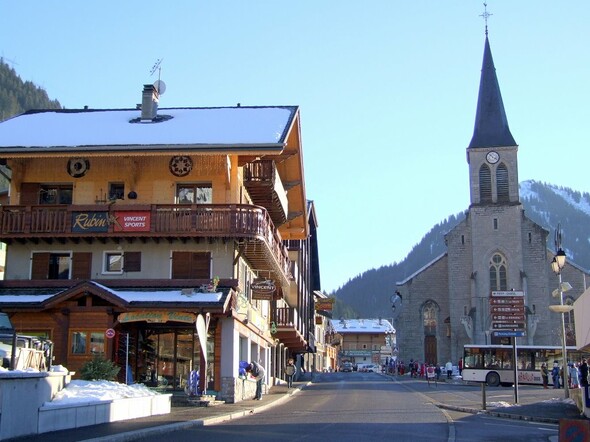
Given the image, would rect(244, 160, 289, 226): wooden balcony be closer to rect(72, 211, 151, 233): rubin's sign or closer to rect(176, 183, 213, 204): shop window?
rect(176, 183, 213, 204): shop window

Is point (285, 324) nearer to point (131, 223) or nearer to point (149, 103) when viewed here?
point (149, 103)

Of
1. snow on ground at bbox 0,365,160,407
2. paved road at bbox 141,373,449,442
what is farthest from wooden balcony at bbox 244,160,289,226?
snow on ground at bbox 0,365,160,407

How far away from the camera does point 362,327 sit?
16412 centimetres

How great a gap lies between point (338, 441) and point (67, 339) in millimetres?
16417

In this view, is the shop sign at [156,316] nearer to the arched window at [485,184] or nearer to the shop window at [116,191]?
the shop window at [116,191]

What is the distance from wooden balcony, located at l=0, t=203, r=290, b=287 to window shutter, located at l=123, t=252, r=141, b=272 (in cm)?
62

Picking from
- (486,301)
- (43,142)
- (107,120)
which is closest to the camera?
(43,142)

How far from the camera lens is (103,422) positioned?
17.6 meters

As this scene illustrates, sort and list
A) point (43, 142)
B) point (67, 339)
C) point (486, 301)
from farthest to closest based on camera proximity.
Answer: point (486, 301) → point (43, 142) → point (67, 339)

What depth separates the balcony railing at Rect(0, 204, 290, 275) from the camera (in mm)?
30547

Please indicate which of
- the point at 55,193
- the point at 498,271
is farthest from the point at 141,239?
the point at 498,271

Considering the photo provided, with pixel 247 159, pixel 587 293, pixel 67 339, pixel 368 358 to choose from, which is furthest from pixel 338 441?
pixel 368 358

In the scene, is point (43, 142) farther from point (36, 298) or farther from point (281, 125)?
point (281, 125)

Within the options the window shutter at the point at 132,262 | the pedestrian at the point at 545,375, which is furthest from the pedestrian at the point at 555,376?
the window shutter at the point at 132,262
